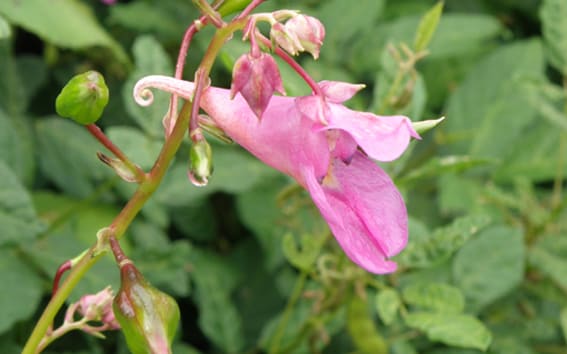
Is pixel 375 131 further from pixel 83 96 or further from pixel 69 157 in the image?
pixel 69 157

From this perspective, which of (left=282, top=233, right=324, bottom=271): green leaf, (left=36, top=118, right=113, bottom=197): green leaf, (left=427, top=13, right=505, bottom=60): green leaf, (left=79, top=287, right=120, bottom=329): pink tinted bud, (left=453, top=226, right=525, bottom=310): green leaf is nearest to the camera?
(left=79, top=287, right=120, bottom=329): pink tinted bud

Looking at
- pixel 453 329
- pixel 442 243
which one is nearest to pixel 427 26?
pixel 442 243

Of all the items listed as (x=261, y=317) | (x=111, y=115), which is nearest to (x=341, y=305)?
(x=261, y=317)

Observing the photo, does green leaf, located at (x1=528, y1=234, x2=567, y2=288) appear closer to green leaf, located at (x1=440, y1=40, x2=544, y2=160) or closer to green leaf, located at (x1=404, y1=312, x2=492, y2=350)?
green leaf, located at (x1=440, y1=40, x2=544, y2=160)

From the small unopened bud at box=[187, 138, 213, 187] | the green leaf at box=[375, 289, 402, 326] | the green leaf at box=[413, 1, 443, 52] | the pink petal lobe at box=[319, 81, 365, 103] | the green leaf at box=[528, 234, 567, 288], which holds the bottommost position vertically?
the green leaf at box=[528, 234, 567, 288]

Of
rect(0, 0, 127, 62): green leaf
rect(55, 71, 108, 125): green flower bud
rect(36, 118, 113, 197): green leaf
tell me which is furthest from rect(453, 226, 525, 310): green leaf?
rect(55, 71, 108, 125): green flower bud

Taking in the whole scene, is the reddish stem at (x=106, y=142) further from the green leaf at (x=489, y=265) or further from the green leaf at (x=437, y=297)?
the green leaf at (x=489, y=265)

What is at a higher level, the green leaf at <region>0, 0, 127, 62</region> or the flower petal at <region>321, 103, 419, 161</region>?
the flower petal at <region>321, 103, 419, 161</region>

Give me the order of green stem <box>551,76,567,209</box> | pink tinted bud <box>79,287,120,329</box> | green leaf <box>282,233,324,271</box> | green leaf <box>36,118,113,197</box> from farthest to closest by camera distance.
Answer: green stem <box>551,76,567,209</box>, green leaf <box>36,118,113,197</box>, green leaf <box>282,233,324,271</box>, pink tinted bud <box>79,287,120,329</box>
